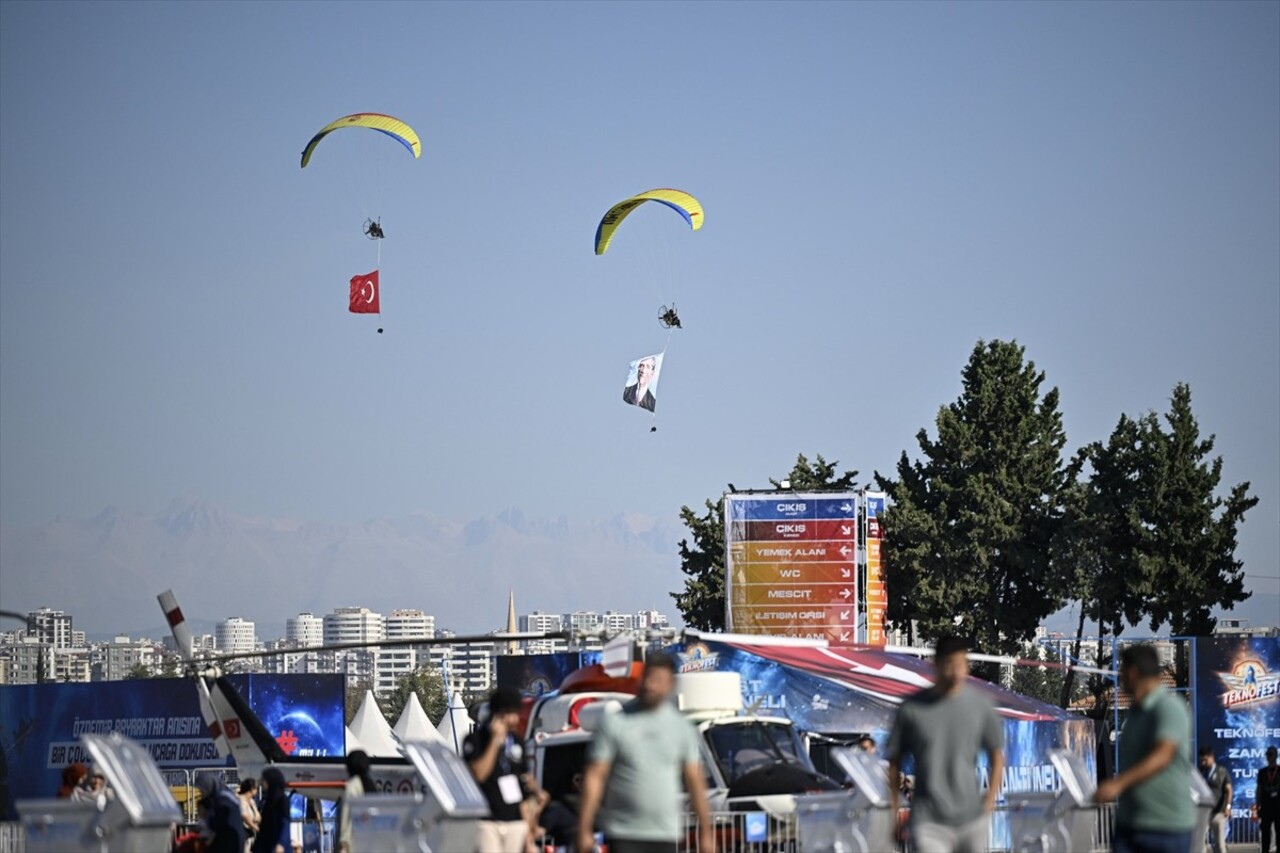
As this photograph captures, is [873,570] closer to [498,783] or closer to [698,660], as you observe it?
[698,660]

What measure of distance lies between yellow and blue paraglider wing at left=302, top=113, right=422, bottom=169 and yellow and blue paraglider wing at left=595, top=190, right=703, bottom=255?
4746 mm

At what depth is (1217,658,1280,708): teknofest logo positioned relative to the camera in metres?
33.6

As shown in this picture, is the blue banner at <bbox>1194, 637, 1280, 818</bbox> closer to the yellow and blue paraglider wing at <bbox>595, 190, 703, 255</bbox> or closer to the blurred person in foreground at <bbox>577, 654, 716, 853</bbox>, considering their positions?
the yellow and blue paraglider wing at <bbox>595, 190, 703, 255</bbox>

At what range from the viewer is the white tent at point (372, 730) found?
166 ft

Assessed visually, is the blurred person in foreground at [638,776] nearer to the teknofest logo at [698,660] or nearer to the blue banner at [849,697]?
the blue banner at [849,697]

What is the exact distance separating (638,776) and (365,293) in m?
42.8

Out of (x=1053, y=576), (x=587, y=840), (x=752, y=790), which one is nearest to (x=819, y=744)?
(x=752, y=790)

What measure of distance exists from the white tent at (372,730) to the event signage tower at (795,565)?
1087 centimetres

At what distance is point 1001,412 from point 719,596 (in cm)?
1138

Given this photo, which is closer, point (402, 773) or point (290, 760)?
point (402, 773)

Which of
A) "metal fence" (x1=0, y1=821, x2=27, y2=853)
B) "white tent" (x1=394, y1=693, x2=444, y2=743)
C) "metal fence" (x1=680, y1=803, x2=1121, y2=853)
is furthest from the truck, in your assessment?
"white tent" (x1=394, y1=693, x2=444, y2=743)

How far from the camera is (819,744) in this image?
83.5 ft

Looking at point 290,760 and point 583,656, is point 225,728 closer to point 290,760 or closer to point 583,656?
point 290,760

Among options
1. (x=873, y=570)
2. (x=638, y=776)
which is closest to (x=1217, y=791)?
(x=638, y=776)
